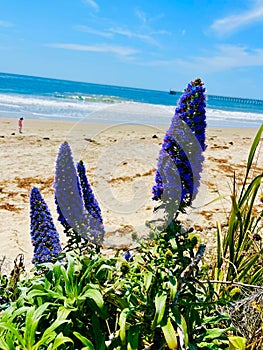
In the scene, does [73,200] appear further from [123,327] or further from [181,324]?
[181,324]

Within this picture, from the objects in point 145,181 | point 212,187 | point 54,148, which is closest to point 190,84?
point 212,187

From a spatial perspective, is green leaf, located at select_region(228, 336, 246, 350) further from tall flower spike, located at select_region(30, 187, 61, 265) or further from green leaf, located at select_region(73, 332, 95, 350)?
tall flower spike, located at select_region(30, 187, 61, 265)

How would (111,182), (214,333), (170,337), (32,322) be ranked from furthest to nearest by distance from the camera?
(111,182), (214,333), (32,322), (170,337)

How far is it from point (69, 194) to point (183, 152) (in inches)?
38.7

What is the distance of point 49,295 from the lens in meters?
2.20

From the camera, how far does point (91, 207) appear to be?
295 cm

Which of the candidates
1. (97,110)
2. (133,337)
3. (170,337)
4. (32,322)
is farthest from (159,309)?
(97,110)

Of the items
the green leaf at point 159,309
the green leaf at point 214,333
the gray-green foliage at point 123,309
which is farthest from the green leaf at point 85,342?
the green leaf at point 214,333

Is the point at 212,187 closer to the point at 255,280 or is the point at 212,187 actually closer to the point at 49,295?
the point at 255,280

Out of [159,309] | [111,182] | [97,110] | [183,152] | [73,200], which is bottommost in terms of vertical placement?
[111,182]

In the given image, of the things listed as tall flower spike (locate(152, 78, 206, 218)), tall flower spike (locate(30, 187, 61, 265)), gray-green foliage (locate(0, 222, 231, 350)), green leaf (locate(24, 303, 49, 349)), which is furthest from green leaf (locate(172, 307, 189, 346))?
tall flower spike (locate(30, 187, 61, 265))

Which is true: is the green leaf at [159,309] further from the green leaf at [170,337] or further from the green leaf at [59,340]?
the green leaf at [59,340]

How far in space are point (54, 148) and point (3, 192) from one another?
520 centimetres

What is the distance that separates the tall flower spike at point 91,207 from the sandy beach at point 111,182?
748 mm
